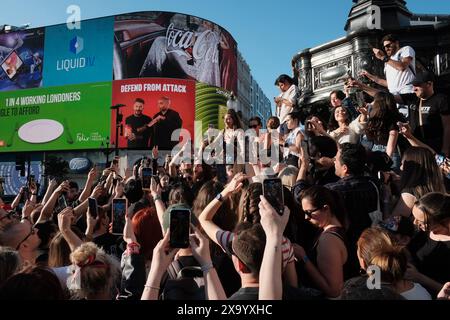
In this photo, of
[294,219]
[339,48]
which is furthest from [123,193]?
[339,48]

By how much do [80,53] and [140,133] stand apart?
35.0 ft

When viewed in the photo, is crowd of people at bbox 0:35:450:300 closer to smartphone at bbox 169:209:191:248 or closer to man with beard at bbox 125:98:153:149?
smartphone at bbox 169:209:191:248

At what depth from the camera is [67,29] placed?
41.9 meters

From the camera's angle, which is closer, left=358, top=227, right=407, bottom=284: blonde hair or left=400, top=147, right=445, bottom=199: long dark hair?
left=358, top=227, right=407, bottom=284: blonde hair

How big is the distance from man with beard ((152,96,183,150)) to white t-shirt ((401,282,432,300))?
3493cm

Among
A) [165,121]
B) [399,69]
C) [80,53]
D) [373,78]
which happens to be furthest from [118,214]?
[80,53]

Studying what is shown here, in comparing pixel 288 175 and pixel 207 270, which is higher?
pixel 288 175

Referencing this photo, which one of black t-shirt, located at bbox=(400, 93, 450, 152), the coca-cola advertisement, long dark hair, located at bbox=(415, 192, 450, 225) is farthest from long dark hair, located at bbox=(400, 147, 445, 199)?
the coca-cola advertisement

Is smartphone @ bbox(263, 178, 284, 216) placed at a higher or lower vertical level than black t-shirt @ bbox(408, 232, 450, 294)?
Result: higher

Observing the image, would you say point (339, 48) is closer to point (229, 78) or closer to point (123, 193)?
point (123, 193)

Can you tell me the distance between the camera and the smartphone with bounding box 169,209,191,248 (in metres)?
2.13

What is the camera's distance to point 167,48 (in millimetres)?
38062

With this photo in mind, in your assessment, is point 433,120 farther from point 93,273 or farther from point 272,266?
point 93,273

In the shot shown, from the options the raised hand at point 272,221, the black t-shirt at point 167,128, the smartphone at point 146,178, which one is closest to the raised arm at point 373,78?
the smartphone at point 146,178
